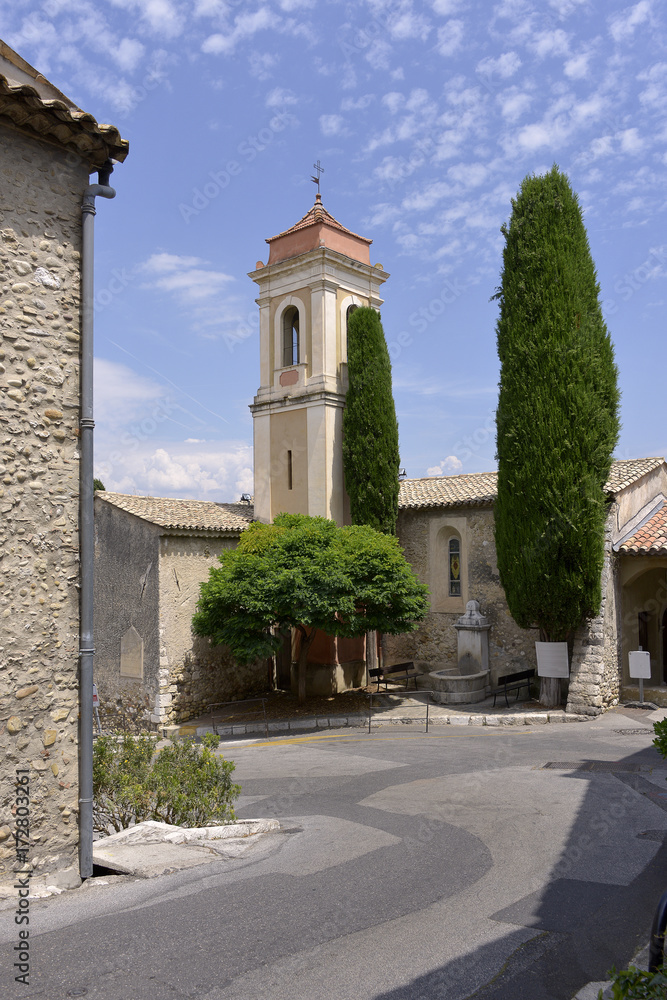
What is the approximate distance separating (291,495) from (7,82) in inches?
662

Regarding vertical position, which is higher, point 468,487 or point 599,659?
point 468,487

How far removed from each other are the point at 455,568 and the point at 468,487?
254 centimetres

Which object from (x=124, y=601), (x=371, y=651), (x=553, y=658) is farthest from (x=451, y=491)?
(x=124, y=601)

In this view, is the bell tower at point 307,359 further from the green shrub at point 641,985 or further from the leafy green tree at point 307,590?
the green shrub at point 641,985

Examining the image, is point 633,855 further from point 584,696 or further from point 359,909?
point 584,696

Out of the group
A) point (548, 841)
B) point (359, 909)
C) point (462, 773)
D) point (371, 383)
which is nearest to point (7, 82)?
point (359, 909)

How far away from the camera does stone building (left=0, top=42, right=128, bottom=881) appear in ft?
19.3

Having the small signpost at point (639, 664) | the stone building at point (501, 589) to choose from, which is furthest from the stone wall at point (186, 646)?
the small signpost at point (639, 664)

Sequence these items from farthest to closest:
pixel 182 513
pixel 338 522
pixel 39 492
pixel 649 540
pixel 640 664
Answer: pixel 338 522, pixel 182 513, pixel 649 540, pixel 640 664, pixel 39 492

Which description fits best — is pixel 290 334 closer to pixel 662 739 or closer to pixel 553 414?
pixel 553 414

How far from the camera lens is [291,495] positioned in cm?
2227

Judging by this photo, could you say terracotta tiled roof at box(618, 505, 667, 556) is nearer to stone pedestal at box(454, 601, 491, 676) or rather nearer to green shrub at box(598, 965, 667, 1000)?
stone pedestal at box(454, 601, 491, 676)

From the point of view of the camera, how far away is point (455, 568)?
22.2 metres

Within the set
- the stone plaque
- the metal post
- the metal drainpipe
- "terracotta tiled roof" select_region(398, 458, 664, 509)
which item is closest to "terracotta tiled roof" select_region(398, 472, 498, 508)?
"terracotta tiled roof" select_region(398, 458, 664, 509)
